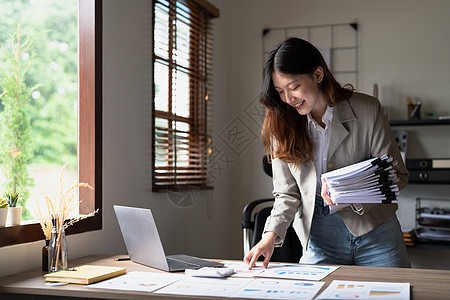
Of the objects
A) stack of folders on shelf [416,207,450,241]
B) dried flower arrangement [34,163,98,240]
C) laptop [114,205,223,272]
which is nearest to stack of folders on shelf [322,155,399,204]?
laptop [114,205,223,272]

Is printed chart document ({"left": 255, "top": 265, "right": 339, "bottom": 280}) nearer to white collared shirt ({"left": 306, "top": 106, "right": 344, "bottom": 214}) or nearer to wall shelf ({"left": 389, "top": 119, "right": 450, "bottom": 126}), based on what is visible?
white collared shirt ({"left": 306, "top": 106, "right": 344, "bottom": 214})

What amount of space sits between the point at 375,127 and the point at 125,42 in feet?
4.17

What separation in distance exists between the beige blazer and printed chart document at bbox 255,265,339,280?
105 mm

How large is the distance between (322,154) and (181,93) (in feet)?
4.80

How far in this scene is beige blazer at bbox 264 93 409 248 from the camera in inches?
73.4

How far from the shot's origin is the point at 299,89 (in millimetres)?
1894

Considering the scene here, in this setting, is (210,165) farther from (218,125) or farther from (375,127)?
(375,127)

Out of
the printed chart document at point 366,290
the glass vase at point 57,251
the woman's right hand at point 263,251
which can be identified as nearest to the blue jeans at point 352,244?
the woman's right hand at point 263,251

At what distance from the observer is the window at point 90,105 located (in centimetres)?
228

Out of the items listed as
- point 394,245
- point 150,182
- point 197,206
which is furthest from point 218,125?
point 394,245

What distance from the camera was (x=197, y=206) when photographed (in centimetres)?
337

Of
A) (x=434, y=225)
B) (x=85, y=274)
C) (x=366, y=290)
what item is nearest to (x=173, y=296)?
(x=85, y=274)

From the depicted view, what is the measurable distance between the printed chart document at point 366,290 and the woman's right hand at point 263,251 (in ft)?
0.96

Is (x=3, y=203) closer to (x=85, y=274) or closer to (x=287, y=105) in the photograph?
(x=85, y=274)
